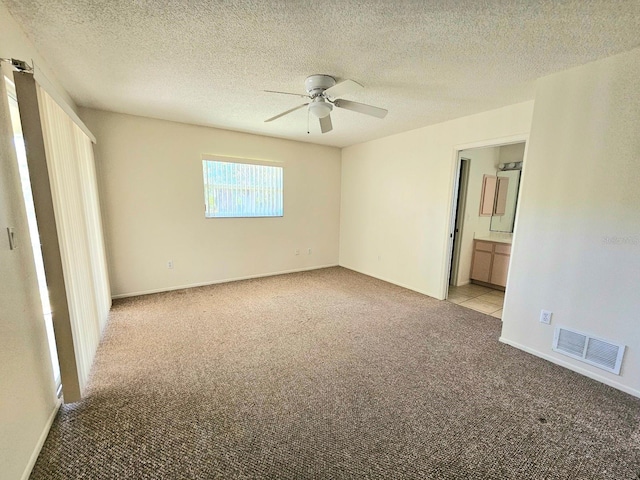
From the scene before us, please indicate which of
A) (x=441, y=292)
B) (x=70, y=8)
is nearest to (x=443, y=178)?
Result: (x=441, y=292)

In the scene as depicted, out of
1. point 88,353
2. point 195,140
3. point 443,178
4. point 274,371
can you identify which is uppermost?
point 195,140

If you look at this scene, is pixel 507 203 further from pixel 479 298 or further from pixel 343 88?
pixel 343 88

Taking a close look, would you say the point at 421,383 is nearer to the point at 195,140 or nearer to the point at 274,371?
the point at 274,371

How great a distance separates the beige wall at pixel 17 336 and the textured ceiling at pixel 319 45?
1.64ft

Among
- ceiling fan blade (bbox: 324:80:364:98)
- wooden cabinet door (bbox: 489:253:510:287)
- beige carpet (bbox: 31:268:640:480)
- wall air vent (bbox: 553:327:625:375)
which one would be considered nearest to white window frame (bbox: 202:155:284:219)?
beige carpet (bbox: 31:268:640:480)

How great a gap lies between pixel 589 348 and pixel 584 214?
1088 millimetres

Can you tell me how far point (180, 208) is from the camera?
3.91 meters

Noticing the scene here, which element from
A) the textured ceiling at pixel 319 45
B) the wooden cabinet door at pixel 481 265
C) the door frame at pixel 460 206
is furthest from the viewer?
the wooden cabinet door at pixel 481 265

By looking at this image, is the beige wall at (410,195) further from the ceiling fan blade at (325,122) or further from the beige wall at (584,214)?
the ceiling fan blade at (325,122)

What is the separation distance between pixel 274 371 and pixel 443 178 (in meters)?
3.20

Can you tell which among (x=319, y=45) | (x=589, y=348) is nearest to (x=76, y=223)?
(x=319, y=45)

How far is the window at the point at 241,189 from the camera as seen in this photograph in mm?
4121

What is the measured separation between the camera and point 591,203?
81.7 inches

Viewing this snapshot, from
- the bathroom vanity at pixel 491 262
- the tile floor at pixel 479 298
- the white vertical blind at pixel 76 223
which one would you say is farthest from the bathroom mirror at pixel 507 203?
the white vertical blind at pixel 76 223
